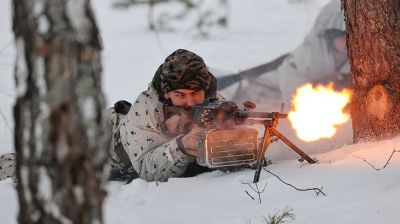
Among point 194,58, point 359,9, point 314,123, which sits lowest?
point 314,123

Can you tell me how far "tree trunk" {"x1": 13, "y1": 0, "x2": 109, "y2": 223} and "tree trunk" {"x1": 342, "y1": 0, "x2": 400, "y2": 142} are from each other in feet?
8.35

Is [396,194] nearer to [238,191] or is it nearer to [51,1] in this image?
[238,191]

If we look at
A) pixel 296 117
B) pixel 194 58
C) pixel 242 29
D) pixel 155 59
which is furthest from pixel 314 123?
pixel 242 29

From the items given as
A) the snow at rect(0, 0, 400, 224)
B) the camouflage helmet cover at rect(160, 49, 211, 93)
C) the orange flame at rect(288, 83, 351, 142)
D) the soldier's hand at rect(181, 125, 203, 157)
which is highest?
the camouflage helmet cover at rect(160, 49, 211, 93)

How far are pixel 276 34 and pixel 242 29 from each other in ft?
2.19

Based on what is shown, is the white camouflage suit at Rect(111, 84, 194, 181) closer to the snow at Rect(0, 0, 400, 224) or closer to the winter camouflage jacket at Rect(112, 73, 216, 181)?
the winter camouflage jacket at Rect(112, 73, 216, 181)

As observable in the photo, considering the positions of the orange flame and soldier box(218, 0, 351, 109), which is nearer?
the orange flame

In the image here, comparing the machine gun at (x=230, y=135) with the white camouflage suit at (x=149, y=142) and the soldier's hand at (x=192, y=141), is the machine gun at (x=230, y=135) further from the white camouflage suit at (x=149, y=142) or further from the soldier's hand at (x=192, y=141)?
the white camouflage suit at (x=149, y=142)

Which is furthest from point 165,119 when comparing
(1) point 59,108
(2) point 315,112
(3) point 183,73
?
(1) point 59,108

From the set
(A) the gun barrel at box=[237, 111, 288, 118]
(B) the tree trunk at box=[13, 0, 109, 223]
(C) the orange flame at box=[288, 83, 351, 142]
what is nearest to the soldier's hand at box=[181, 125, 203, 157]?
(A) the gun barrel at box=[237, 111, 288, 118]

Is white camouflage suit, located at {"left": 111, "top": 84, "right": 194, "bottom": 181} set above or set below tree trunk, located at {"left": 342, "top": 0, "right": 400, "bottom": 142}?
below

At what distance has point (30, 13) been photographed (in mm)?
1595

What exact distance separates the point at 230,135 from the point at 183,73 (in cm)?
65

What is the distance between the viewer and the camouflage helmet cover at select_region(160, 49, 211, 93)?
417cm
